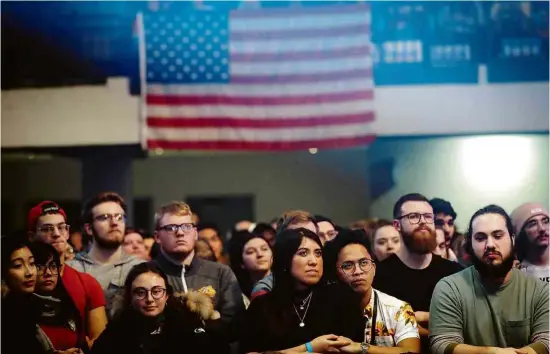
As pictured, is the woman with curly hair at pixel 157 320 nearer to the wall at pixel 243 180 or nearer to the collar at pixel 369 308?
the collar at pixel 369 308

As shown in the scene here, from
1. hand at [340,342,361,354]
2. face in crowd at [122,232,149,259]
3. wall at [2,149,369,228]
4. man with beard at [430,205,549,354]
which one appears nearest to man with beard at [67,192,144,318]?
face in crowd at [122,232,149,259]

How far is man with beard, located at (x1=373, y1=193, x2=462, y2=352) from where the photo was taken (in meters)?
4.09

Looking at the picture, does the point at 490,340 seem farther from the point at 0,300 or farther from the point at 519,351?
the point at 0,300

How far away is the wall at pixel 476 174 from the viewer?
15.4ft

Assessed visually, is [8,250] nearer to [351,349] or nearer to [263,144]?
[351,349]

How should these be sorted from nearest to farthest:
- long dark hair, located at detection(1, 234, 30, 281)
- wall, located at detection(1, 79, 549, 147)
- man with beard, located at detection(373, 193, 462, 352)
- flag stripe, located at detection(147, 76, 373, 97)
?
man with beard, located at detection(373, 193, 462, 352), long dark hair, located at detection(1, 234, 30, 281), wall, located at detection(1, 79, 549, 147), flag stripe, located at detection(147, 76, 373, 97)

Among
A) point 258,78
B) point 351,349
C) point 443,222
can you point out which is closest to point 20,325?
point 351,349

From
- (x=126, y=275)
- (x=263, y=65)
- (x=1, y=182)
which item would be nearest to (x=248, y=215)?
(x=263, y=65)

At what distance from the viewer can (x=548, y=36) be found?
18.9ft

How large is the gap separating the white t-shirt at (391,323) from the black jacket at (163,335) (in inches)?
28.6

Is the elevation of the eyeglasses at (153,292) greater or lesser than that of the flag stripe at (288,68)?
lesser

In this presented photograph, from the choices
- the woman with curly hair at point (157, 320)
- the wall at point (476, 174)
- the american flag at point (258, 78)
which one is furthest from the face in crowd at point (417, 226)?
the american flag at point (258, 78)

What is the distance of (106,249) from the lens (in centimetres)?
425

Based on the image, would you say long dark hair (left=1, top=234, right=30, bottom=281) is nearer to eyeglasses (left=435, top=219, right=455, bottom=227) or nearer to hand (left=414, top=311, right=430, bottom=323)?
hand (left=414, top=311, right=430, bottom=323)
